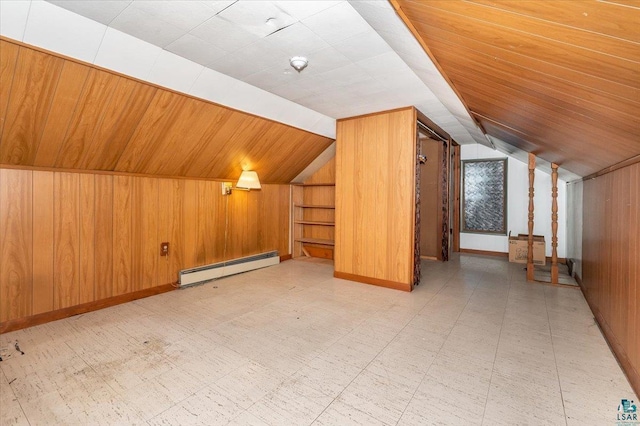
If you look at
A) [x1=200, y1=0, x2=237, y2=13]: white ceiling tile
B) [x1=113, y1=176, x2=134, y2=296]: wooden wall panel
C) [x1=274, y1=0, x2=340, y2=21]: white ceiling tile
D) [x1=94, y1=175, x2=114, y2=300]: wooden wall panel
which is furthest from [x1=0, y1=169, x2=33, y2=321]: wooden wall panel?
[x1=274, y1=0, x2=340, y2=21]: white ceiling tile

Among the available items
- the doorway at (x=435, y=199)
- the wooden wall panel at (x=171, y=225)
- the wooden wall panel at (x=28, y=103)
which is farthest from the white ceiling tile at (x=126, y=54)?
the doorway at (x=435, y=199)

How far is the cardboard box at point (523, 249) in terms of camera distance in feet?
17.5

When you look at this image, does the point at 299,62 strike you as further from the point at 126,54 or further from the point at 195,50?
the point at 126,54

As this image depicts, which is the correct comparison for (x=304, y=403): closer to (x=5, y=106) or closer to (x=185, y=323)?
(x=185, y=323)

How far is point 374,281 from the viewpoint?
4160 mm

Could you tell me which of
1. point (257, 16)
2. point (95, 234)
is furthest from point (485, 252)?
point (95, 234)

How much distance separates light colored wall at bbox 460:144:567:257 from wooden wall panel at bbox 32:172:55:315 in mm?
6879

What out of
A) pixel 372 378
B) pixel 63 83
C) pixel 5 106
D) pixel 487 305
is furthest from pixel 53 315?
pixel 487 305

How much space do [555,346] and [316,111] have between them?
12.0 ft

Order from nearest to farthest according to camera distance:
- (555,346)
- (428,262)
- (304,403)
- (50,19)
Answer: (304,403), (50,19), (555,346), (428,262)

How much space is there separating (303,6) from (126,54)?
4.82ft

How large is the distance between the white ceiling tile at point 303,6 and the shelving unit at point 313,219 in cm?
395

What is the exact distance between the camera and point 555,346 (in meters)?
2.46
